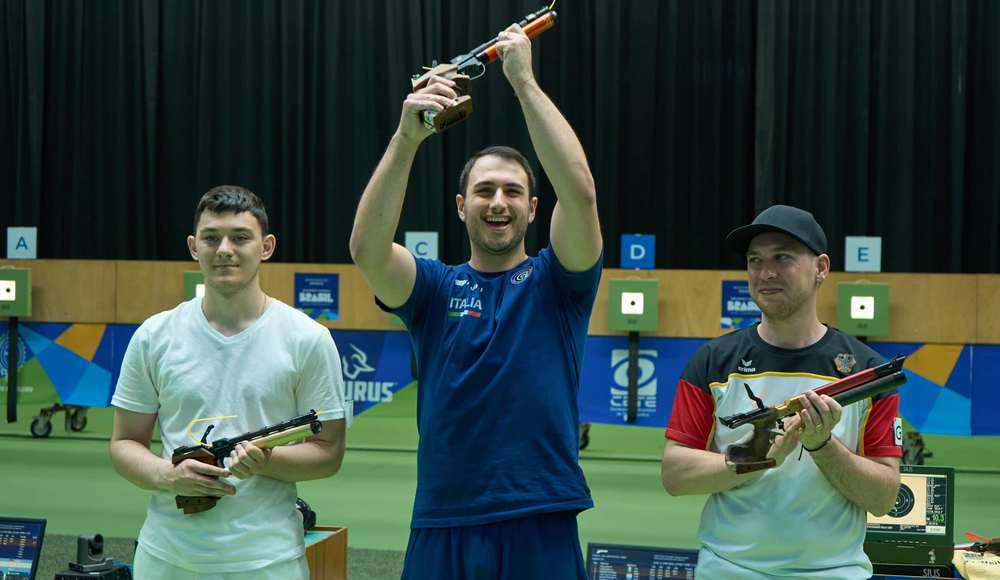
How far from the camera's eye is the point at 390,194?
1.96 metres

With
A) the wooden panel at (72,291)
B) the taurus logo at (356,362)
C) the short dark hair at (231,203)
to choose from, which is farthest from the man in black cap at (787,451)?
the wooden panel at (72,291)

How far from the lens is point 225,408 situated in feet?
7.19

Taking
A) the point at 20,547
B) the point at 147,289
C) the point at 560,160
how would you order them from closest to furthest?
the point at 560,160 < the point at 20,547 < the point at 147,289

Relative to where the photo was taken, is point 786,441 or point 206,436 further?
point 206,436

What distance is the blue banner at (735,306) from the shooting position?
608 centimetres

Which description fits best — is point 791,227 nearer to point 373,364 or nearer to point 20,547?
point 20,547

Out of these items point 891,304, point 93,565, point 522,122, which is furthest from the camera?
point 522,122

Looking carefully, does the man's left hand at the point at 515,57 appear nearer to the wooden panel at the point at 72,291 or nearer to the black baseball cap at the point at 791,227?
the black baseball cap at the point at 791,227

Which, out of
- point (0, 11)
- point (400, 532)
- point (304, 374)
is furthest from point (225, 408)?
point (0, 11)

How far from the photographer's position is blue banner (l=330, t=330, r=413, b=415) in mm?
6434

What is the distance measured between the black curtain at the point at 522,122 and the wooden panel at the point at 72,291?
1.24 meters

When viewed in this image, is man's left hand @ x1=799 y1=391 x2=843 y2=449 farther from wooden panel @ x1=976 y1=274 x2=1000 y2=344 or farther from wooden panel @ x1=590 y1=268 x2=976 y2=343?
wooden panel @ x1=976 y1=274 x2=1000 y2=344

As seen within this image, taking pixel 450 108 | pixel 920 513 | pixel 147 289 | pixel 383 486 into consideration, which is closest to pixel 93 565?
pixel 450 108

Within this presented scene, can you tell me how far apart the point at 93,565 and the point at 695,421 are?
75.0 inches
